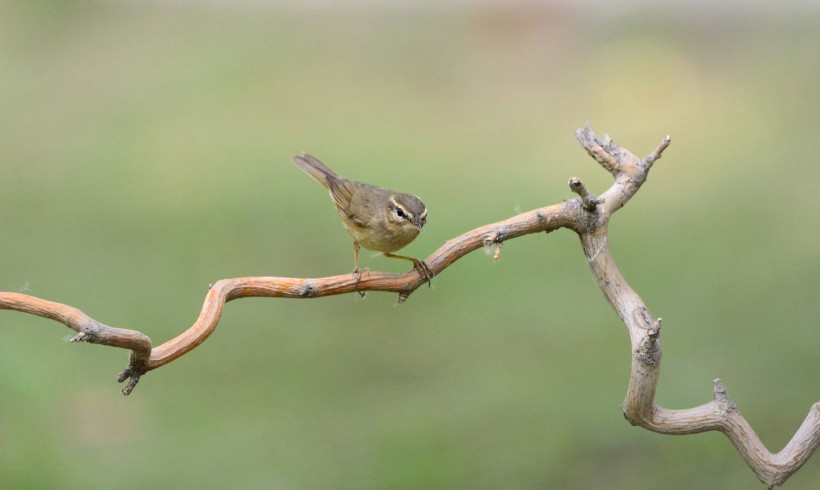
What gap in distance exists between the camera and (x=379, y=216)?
485cm

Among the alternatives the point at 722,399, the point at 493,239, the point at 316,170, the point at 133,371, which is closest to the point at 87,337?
the point at 133,371

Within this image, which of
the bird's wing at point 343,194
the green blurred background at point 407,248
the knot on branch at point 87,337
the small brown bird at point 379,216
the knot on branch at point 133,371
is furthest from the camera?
the green blurred background at point 407,248

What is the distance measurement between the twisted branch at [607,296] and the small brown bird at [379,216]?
3.05 ft

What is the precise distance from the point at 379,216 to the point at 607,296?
1.47 meters

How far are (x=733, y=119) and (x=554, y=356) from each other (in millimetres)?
4382

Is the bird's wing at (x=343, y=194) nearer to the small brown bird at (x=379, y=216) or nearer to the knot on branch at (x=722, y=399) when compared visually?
the small brown bird at (x=379, y=216)

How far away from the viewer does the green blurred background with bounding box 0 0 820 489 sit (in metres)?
6.70

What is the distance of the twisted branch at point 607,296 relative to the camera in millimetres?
3322

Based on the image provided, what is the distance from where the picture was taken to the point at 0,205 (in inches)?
381

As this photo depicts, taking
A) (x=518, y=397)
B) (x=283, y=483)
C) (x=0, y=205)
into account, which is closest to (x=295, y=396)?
(x=283, y=483)

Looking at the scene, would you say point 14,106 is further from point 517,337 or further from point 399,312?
point 517,337

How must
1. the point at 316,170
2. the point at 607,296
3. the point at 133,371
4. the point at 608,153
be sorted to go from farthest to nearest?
the point at 316,170, the point at 608,153, the point at 607,296, the point at 133,371

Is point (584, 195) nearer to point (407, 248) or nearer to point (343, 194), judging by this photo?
point (343, 194)

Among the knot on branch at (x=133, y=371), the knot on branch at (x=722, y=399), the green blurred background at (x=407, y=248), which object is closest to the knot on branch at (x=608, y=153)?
the green blurred background at (x=407, y=248)
